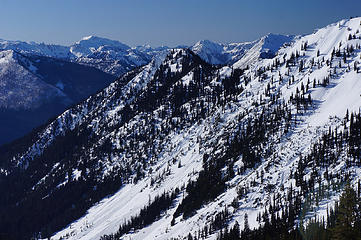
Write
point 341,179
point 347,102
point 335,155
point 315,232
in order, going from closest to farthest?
point 315,232 < point 341,179 < point 335,155 < point 347,102

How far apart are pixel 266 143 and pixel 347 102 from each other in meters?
50.9

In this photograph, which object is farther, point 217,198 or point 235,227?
point 217,198

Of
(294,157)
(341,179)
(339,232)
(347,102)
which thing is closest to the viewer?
(339,232)

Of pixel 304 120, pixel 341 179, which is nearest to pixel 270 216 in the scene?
pixel 341 179

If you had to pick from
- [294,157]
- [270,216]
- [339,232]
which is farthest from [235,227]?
[339,232]

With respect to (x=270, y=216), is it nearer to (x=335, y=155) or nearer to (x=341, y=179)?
(x=341, y=179)

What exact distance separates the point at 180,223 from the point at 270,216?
190 feet

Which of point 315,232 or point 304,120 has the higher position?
point 304,120

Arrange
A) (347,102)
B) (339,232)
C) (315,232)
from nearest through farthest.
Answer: (339,232)
(315,232)
(347,102)

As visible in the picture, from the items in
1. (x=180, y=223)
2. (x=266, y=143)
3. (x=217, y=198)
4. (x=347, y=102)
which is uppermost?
(x=347, y=102)

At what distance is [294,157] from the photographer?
16625 cm

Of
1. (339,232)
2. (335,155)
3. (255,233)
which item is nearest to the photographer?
(339,232)

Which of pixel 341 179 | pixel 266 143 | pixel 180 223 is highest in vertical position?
pixel 266 143

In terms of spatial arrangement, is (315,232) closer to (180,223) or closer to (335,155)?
(335,155)
